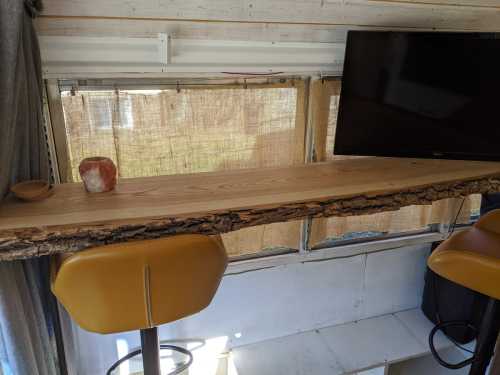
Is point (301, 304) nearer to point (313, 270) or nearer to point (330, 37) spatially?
point (313, 270)

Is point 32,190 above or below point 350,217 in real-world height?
above

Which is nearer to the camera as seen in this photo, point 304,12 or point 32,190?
point 32,190

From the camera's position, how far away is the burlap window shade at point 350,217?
1.83m

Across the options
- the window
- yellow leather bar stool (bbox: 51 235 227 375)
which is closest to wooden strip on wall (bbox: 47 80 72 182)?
the window

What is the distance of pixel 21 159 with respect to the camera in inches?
53.0

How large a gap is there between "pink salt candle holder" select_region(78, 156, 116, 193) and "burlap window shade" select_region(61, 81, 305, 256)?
0.30 meters

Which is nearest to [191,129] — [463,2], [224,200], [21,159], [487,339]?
[224,200]

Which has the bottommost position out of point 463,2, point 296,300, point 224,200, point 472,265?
point 296,300

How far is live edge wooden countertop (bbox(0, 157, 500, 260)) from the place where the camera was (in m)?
1.12

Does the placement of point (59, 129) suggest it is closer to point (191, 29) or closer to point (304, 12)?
point (191, 29)

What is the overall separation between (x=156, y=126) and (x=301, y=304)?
127cm


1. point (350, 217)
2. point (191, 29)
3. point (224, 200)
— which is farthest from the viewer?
point (350, 217)

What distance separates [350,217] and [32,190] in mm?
1455

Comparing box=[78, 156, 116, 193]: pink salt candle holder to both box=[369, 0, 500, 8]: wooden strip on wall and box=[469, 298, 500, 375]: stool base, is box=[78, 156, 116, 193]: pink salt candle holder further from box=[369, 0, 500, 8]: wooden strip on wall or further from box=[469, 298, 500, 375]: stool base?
box=[469, 298, 500, 375]: stool base
